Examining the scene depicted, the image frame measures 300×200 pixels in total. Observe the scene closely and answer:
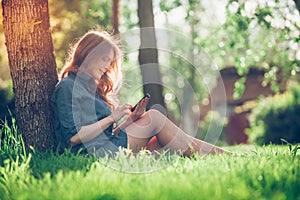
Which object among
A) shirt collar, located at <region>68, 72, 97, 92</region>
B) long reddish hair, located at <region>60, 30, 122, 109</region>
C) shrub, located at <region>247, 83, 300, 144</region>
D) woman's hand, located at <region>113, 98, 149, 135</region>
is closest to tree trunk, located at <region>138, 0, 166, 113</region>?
long reddish hair, located at <region>60, 30, 122, 109</region>

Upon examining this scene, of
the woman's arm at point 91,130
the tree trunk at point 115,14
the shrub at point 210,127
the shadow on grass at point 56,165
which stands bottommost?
the shrub at point 210,127

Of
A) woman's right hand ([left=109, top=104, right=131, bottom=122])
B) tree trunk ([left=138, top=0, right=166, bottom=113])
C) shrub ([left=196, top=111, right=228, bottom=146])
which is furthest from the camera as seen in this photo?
shrub ([left=196, top=111, right=228, bottom=146])

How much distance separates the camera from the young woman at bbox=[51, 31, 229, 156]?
4.36m

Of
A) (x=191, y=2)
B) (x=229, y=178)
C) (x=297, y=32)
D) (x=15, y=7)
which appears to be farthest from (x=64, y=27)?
(x=229, y=178)

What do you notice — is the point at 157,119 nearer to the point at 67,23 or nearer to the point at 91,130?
the point at 91,130

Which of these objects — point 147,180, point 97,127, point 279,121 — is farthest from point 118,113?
point 279,121

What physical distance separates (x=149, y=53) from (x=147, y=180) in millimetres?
5222

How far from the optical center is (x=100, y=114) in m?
4.62

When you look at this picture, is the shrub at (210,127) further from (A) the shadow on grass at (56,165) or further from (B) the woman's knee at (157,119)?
(A) the shadow on grass at (56,165)

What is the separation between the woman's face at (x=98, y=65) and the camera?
4672mm

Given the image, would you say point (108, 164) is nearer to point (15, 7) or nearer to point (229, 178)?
point (229, 178)

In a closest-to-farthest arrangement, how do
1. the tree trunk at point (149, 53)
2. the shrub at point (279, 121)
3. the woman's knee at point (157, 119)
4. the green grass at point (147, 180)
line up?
the green grass at point (147, 180) < the woman's knee at point (157, 119) < the tree trunk at point (149, 53) < the shrub at point (279, 121)

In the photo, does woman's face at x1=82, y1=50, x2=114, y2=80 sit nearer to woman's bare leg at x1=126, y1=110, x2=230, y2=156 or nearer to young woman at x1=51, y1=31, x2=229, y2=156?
young woman at x1=51, y1=31, x2=229, y2=156

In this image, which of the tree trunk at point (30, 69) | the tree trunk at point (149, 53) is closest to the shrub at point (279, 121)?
the tree trunk at point (149, 53)
